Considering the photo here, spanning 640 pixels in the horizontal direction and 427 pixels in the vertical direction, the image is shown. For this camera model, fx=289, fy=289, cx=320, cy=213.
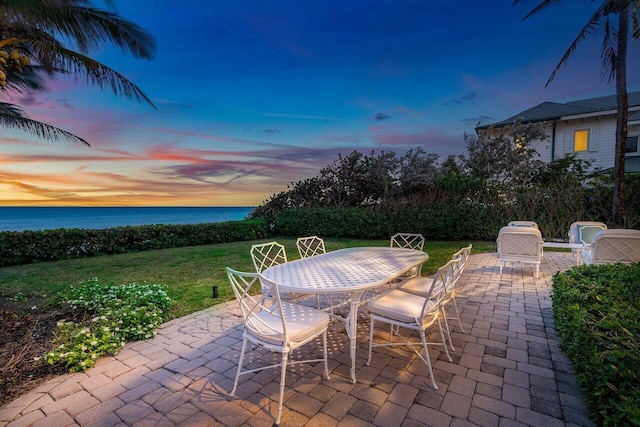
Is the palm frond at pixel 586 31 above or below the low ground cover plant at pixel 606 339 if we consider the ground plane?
above

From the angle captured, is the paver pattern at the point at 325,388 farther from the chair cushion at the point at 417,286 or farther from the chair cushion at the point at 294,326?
the chair cushion at the point at 417,286

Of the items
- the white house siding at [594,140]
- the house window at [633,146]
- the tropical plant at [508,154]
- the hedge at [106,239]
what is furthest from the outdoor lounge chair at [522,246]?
the house window at [633,146]

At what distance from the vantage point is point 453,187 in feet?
35.8

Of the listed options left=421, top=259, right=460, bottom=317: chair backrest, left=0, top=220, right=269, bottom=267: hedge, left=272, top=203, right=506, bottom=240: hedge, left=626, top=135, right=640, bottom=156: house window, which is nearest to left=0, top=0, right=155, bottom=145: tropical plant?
left=0, top=220, right=269, bottom=267: hedge

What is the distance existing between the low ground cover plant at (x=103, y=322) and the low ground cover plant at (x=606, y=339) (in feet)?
12.4

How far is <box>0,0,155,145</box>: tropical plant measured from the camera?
3582 millimetres

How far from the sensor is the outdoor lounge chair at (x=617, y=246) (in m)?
4.50

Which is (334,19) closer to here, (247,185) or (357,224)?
(357,224)

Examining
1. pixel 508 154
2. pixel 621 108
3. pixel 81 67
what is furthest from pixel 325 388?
pixel 508 154

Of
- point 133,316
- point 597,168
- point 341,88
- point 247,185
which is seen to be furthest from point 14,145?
point 597,168

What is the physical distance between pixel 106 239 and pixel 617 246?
12.1 meters

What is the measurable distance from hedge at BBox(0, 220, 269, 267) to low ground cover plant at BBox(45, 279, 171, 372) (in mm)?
5407

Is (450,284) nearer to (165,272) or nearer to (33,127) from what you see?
(165,272)

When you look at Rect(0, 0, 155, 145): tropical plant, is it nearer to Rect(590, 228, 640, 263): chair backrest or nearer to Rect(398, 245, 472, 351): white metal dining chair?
Rect(398, 245, 472, 351): white metal dining chair
